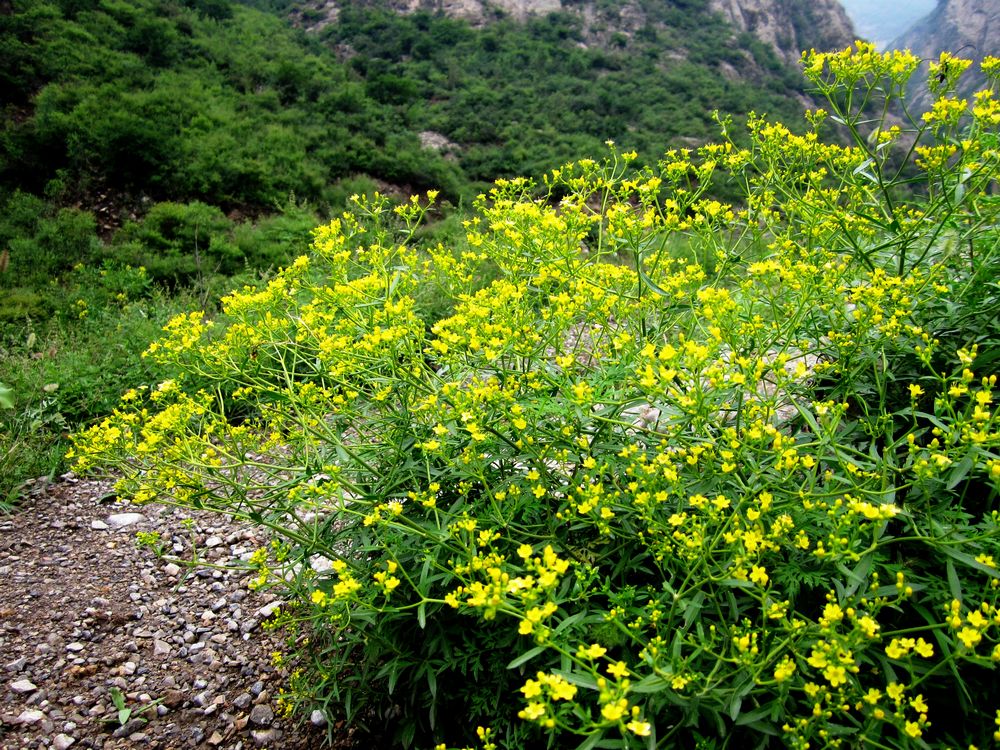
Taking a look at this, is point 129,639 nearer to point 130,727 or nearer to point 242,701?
point 130,727

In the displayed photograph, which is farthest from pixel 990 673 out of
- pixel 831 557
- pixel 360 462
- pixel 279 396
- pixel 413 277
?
pixel 279 396

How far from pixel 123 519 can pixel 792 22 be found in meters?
43.5

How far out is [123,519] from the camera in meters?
3.83

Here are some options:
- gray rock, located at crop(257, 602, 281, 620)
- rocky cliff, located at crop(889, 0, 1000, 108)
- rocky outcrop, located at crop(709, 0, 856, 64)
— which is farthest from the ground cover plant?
rocky outcrop, located at crop(709, 0, 856, 64)

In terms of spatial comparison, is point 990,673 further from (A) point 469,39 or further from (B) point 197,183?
(A) point 469,39

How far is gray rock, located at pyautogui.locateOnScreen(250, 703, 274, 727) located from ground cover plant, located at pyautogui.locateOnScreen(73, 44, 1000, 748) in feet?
0.52

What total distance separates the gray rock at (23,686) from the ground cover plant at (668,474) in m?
1.23

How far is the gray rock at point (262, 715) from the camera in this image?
2494 millimetres

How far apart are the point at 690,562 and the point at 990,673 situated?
34.8 inches

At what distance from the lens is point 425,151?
49.5 ft

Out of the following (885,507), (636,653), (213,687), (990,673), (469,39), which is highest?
(469,39)

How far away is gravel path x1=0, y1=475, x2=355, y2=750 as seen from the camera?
247cm

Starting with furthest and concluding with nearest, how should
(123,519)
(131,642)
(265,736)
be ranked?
(123,519)
(131,642)
(265,736)

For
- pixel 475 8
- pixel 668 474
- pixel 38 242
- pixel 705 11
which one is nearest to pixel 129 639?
pixel 668 474
